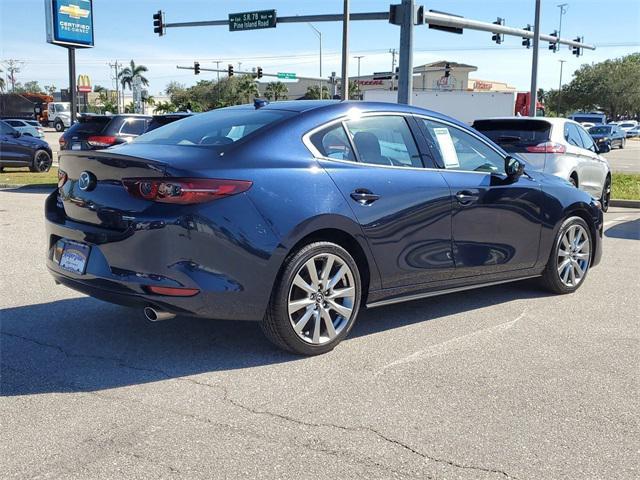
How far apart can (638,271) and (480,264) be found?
2917mm

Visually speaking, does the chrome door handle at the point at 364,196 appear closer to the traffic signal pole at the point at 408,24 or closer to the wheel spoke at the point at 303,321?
the wheel spoke at the point at 303,321

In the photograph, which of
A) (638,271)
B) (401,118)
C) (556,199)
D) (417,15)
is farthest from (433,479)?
(417,15)

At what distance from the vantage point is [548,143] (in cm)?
1028

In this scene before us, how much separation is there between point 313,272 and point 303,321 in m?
0.31

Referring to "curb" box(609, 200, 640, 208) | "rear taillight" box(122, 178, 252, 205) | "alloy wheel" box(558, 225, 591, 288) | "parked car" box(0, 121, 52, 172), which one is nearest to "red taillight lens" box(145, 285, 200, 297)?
"rear taillight" box(122, 178, 252, 205)

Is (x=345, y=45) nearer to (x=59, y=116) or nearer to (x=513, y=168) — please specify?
(x=513, y=168)

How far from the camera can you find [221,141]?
Answer: 4426 mm

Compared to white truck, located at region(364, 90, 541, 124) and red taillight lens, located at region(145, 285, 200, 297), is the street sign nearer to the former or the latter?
white truck, located at region(364, 90, 541, 124)

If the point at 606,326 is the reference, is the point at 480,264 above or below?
above

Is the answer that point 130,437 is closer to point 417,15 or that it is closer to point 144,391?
point 144,391

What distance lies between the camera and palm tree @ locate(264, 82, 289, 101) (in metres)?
96.2

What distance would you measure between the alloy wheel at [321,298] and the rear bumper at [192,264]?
0.25 metres

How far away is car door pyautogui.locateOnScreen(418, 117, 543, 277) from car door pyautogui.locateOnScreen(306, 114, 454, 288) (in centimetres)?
15

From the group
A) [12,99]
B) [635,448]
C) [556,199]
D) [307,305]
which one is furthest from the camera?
[12,99]
